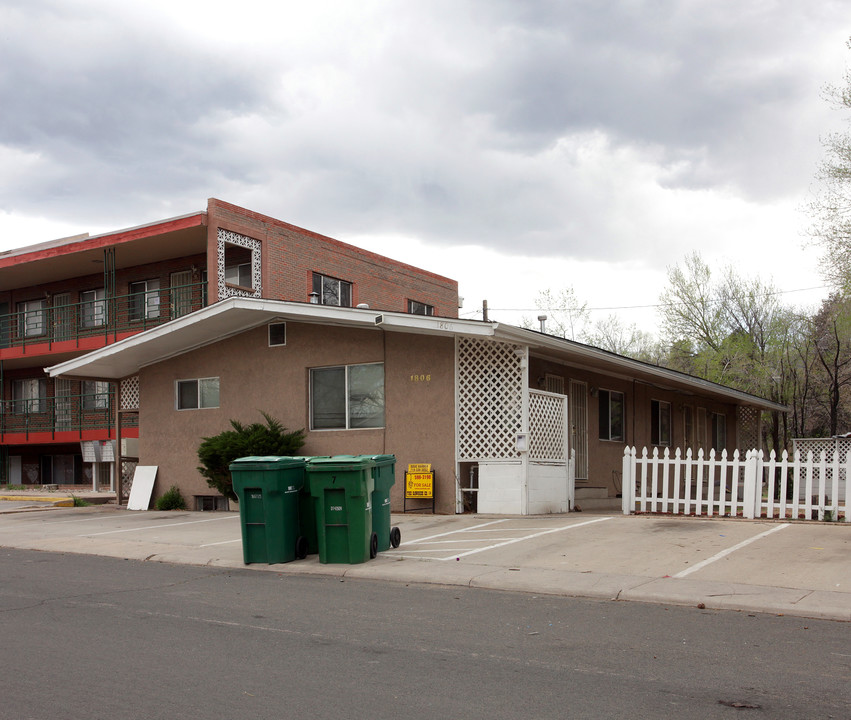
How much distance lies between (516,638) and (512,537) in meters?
5.38

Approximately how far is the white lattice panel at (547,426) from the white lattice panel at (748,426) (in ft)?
52.3

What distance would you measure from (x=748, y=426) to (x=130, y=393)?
20.8 m

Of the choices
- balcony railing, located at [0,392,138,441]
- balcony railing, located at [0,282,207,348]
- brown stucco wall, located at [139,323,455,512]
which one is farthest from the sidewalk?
balcony railing, located at [0,392,138,441]

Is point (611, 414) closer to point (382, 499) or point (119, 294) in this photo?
point (382, 499)

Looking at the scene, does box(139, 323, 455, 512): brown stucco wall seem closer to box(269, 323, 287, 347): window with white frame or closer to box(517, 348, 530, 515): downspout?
box(269, 323, 287, 347): window with white frame

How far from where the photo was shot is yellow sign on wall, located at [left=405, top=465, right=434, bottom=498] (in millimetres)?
15109

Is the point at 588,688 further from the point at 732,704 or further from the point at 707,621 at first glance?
the point at 707,621

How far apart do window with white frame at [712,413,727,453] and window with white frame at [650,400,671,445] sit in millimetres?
4545

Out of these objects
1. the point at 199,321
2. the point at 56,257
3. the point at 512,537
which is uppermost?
the point at 56,257

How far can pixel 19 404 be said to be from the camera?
3070 cm

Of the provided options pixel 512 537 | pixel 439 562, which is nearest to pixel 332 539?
pixel 439 562

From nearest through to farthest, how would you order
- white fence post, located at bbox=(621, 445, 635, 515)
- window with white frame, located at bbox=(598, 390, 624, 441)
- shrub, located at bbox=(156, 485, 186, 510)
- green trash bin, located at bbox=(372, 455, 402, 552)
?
green trash bin, located at bbox=(372, 455, 402, 552) → white fence post, located at bbox=(621, 445, 635, 515) → shrub, located at bbox=(156, 485, 186, 510) → window with white frame, located at bbox=(598, 390, 624, 441)

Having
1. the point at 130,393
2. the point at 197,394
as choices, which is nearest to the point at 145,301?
the point at 130,393

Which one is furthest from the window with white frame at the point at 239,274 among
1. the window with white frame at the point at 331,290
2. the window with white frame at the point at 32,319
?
the window with white frame at the point at 32,319
